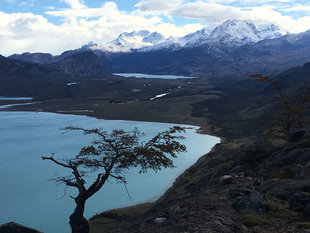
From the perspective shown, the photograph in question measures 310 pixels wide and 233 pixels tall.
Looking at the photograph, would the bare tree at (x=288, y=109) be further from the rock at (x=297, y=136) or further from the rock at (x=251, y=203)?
the rock at (x=251, y=203)

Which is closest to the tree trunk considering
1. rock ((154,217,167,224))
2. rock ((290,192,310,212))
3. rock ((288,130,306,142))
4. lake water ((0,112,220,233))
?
rock ((154,217,167,224))

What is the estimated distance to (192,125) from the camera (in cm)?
9544

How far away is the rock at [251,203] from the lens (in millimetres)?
15962

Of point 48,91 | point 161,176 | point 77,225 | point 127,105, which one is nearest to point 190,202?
point 77,225

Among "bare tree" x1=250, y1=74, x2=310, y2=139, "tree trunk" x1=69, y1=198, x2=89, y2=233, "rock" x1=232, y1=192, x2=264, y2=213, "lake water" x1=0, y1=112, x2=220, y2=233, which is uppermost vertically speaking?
"bare tree" x1=250, y1=74, x2=310, y2=139

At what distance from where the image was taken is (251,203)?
53.5ft

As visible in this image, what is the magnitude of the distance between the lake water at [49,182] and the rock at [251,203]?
50.1ft

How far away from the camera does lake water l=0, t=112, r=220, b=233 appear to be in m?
35.4

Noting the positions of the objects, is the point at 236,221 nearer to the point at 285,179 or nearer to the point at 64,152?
the point at 285,179

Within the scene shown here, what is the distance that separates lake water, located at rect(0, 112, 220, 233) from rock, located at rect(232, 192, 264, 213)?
15.3 metres

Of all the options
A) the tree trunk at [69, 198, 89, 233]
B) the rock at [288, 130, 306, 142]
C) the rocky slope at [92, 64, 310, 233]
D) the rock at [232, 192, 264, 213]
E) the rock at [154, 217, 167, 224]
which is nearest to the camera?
the rocky slope at [92, 64, 310, 233]

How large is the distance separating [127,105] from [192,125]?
50.4 meters

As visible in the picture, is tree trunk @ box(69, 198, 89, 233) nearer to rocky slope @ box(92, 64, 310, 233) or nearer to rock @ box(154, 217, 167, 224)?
rocky slope @ box(92, 64, 310, 233)

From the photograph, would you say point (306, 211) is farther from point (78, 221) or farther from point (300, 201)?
point (78, 221)
